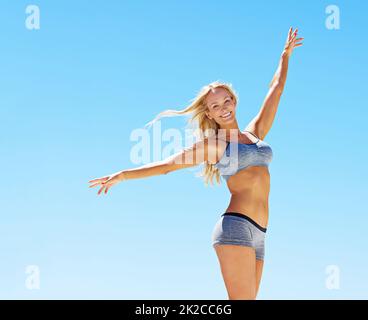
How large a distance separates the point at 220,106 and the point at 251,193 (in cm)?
136

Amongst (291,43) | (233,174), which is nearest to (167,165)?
(233,174)

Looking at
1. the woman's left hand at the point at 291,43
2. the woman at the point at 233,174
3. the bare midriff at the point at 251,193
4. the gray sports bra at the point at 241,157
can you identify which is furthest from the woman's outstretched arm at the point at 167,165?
the woman's left hand at the point at 291,43

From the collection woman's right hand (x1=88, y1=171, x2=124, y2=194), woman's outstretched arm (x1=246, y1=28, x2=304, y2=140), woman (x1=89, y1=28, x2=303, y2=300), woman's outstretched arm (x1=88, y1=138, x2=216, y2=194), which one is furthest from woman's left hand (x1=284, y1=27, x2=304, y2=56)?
woman's right hand (x1=88, y1=171, x2=124, y2=194)

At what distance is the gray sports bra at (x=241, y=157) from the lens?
7.64 m

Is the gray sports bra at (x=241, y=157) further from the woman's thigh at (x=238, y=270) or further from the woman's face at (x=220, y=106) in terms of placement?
the woman's thigh at (x=238, y=270)

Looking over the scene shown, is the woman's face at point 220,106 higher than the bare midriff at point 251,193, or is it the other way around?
the woman's face at point 220,106

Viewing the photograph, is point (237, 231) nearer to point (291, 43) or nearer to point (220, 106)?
point (220, 106)

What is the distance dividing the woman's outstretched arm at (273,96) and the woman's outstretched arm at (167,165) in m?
1.11

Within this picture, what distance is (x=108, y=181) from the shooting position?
7.33m

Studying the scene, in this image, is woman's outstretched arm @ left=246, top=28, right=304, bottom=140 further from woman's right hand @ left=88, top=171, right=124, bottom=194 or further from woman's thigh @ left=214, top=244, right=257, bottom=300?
woman's right hand @ left=88, top=171, right=124, bottom=194
